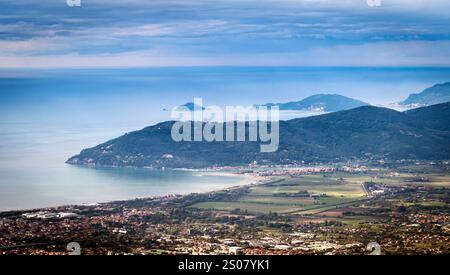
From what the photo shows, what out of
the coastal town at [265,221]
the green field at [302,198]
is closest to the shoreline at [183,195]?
the coastal town at [265,221]

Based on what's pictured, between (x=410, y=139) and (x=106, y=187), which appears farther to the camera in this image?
(x=410, y=139)

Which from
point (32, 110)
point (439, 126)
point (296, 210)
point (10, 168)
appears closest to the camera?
point (296, 210)

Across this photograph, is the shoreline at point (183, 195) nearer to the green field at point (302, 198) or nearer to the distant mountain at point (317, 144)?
the green field at point (302, 198)

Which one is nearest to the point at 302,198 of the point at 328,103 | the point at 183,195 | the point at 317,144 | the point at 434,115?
the point at 183,195

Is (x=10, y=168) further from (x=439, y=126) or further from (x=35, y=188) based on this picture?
(x=439, y=126)

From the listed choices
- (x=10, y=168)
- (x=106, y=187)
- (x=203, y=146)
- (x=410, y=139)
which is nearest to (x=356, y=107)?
(x=410, y=139)

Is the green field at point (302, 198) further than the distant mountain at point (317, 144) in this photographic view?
No
